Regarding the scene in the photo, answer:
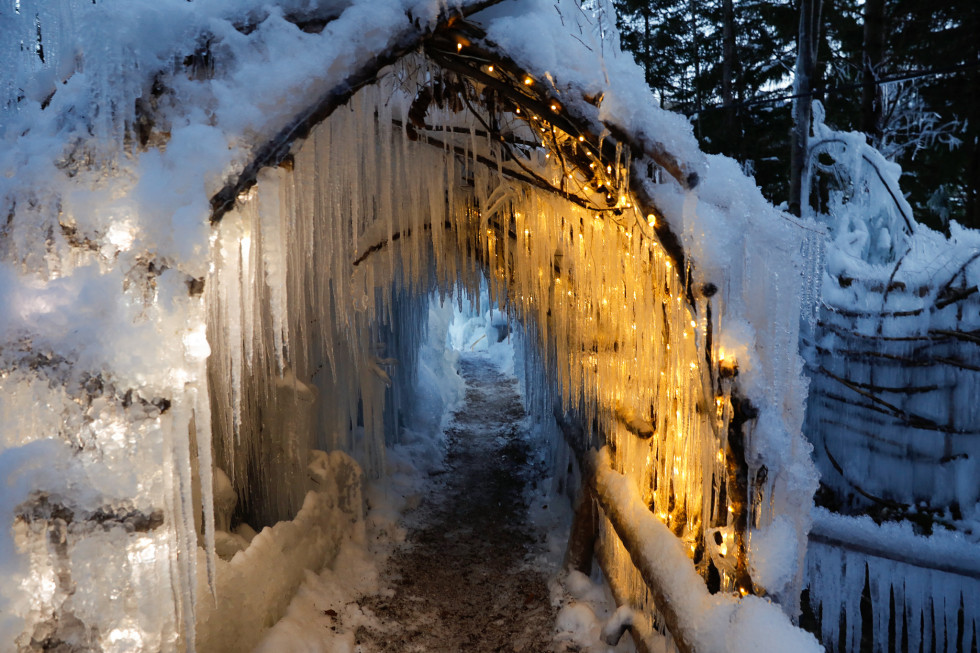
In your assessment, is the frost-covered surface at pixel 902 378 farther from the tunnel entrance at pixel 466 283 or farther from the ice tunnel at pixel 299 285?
the ice tunnel at pixel 299 285

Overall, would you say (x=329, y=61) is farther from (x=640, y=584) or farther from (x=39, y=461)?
(x=640, y=584)

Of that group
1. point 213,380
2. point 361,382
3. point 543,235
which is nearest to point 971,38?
point 543,235

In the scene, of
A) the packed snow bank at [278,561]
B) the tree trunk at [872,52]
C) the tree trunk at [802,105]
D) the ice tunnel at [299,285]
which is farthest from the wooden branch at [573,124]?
the tree trunk at [872,52]

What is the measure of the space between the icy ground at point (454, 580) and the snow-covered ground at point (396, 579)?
0.01 metres

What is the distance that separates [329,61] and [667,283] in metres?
2.36

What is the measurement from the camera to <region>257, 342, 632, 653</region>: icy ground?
4977 millimetres

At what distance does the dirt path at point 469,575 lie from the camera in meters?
5.09

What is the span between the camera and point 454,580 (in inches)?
239

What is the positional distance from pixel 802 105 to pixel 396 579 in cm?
818

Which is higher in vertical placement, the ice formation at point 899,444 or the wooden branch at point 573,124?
the wooden branch at point 573,124

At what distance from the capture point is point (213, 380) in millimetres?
5027

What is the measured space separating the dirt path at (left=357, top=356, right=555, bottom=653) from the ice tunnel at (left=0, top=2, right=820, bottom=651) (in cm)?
101

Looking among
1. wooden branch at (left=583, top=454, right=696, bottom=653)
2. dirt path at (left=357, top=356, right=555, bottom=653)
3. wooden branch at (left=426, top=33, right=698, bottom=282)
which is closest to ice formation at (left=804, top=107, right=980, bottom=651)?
wooden branch at (left=583, top=454, right=696, bottom=653)

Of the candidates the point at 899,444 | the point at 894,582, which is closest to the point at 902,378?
the point at 899,444
